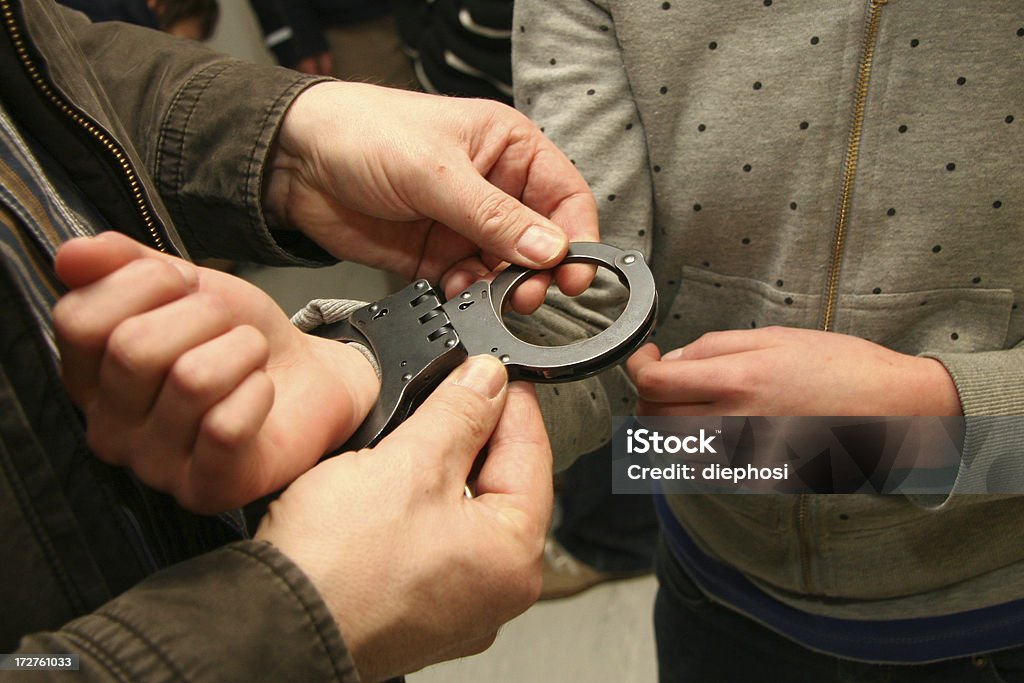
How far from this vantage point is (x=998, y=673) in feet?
2.17

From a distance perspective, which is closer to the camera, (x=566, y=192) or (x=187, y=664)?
(x=187, y=664)

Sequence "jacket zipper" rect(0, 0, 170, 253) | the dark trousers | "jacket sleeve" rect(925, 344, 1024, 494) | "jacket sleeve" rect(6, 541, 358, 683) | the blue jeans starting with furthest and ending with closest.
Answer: the dark trousers
the blue jeans
"jacket sleeve" rect(925, 344, 1024, 494)
"jacket zipper" rect(0, 0, 170, 253)
"jacket sleeve" rect(6, 541, 358, 683)

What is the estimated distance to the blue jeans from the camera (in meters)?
0.67

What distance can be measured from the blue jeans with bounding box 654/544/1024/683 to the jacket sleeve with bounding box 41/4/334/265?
0.53 m

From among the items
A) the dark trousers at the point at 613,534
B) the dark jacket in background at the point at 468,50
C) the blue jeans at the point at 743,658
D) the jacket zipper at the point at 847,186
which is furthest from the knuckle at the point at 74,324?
the dark trousers at the point at 613,534

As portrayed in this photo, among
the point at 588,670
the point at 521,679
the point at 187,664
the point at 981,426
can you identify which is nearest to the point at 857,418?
the point at 981,426

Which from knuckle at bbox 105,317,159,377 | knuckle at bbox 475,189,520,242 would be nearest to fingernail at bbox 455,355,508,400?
knuckle at bbox 475,189,520,242

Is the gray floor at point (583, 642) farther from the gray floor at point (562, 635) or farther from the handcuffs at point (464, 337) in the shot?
the handcuffs at point (464, 337)

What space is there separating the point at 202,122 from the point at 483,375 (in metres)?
0.31

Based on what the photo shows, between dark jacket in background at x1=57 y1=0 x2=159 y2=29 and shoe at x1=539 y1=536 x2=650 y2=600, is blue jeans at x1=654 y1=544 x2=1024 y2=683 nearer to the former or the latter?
shoe at x1=539 y1=536 x2=650 y2=600

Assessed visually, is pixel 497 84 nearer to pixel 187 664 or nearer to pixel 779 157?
pixel 779 157

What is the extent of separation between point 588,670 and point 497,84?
88 cm

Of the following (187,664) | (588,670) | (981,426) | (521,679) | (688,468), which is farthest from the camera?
(588,670)

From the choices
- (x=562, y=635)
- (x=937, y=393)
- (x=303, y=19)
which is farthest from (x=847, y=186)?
(x=303, y=19)
